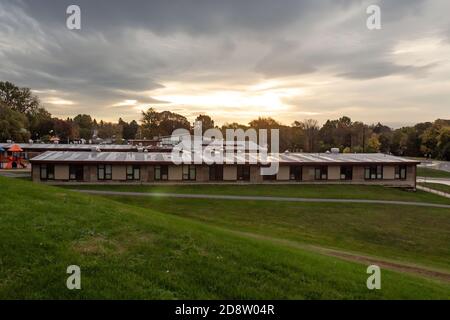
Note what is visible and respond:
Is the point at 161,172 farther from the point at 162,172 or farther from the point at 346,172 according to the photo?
the point at 346,172

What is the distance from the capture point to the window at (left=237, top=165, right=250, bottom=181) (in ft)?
148

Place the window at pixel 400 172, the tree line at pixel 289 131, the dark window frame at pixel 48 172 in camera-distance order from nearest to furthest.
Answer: the dark window frame at pixel 48 172 < the window at pixel 400 172 < the tree line at pixel 289 131

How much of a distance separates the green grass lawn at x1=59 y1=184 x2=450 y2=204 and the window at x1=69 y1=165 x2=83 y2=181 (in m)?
2.37

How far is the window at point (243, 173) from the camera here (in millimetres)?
45250

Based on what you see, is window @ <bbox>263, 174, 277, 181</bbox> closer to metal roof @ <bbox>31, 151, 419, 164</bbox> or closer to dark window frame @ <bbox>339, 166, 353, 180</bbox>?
metal roof @ <bbox>31, 151, 419, 164</bbox>

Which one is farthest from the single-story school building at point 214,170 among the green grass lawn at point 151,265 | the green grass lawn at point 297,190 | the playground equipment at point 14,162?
the green grass lawn at point 151,265

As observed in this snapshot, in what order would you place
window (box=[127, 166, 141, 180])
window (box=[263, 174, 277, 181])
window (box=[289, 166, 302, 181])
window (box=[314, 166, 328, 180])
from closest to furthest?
window (box=[127, 166, 141, 180]) → window (box=[263, 174, 277, 181]) → window (box=[289, 166, 302, 181]) → window (box=[314, 166, 328, 180])

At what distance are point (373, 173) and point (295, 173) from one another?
10.4 metres

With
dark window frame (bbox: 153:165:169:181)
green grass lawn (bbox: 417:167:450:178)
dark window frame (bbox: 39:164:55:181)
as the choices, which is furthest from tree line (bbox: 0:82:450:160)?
dark window frame (bbox: 153:165:169:181)

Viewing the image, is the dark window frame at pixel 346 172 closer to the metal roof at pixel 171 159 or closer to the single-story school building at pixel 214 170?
the single-story school building at pixel 214 170

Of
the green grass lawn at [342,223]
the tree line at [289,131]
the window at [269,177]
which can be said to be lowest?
the green grass lawn at [342,223]

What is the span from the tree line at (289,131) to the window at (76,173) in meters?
53.3
